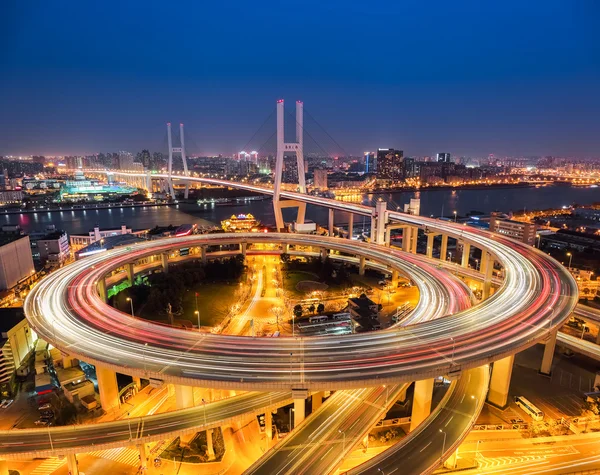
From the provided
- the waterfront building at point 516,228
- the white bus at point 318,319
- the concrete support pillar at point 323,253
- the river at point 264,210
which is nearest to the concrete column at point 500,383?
the white bus at point 318,319

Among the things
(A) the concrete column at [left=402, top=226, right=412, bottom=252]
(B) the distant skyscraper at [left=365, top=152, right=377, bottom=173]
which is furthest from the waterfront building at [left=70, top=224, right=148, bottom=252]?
(B) the distant skyscraper at [left=365, top=152, right=377, bottom=173]

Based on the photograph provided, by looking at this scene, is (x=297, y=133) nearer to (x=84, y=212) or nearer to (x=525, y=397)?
(x=525, y=397)

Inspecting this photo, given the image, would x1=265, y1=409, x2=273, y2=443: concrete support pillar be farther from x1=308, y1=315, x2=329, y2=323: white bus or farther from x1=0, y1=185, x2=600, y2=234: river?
x1=0, y1=185, x2=600, y2=234: river

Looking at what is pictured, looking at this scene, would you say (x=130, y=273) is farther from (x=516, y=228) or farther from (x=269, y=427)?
(x=516, y=228)

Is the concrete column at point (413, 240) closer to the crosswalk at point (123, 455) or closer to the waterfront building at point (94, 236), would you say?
the crosswalk at point (123, 455)

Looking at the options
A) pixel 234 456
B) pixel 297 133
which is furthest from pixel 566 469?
pixel 297 133

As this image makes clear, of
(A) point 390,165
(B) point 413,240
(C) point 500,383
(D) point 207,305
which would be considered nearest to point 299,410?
(C) point 500,383
